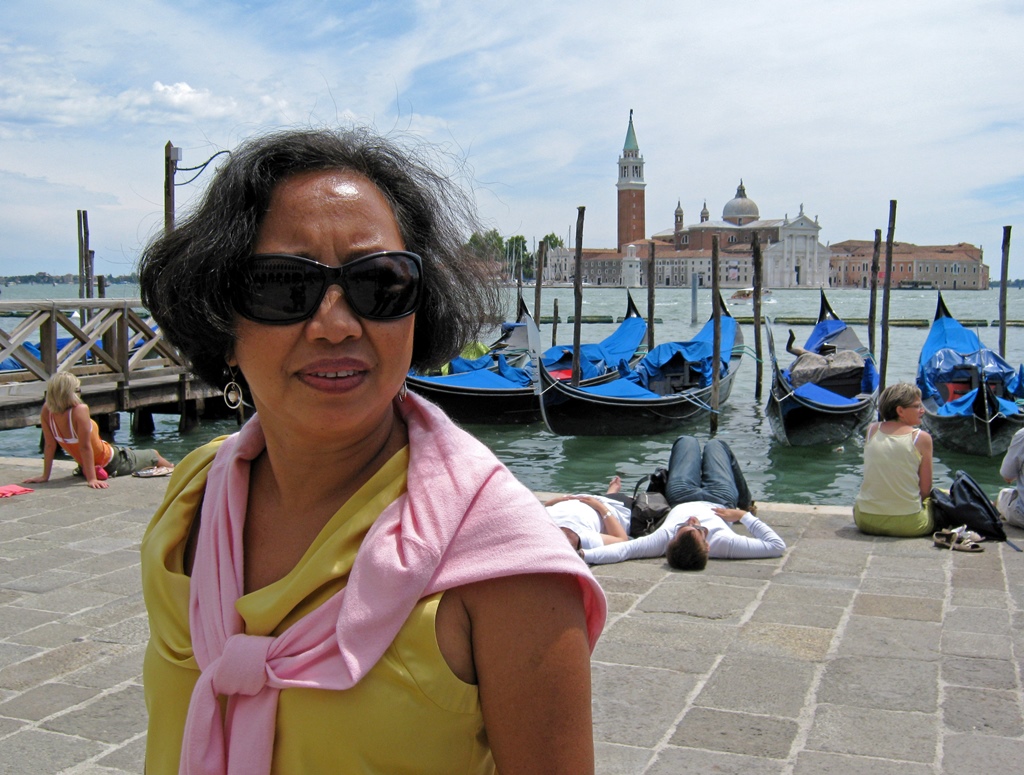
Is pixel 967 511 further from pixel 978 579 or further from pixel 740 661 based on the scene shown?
pixel 740 661

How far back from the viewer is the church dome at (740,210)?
10544 centimetres

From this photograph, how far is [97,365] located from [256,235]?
9.27m

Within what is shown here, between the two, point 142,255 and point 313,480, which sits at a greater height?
point 142,255

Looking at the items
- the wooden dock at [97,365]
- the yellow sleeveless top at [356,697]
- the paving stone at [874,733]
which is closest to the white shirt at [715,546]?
the paving stone at [874,733]

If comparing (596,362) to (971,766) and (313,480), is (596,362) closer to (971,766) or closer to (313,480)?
(971,766)

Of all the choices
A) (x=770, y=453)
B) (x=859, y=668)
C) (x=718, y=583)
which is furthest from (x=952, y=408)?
(x=859, y=668)

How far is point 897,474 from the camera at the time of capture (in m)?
4.37

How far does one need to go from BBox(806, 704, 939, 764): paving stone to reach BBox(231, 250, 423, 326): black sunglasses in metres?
1.70

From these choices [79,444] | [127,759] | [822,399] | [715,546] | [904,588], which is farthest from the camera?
[822,399]

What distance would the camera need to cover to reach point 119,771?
1.97 m

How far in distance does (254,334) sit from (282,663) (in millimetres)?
284

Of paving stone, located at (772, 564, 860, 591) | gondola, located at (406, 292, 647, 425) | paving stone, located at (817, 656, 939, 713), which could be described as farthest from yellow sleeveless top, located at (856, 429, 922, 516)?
gondola, located at (406, 292, 647, 425)

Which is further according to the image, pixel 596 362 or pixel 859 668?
pixel 596 362

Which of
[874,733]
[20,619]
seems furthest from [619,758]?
[20,619]
